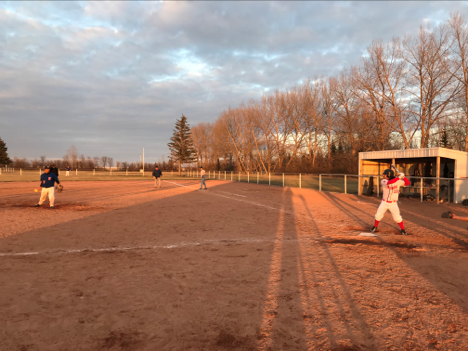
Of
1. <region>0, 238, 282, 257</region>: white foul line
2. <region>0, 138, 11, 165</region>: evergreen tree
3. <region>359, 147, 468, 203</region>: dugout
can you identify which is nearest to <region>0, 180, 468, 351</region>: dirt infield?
<region>0, 238, 282, 257</region>: white foul line

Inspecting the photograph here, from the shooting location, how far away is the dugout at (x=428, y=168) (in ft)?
47.7

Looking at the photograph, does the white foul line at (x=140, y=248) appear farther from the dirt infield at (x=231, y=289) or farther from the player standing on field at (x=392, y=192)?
the player standing on field at (x=392, y=192)

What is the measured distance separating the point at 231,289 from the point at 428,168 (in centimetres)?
2109

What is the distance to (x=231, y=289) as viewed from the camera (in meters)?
4.20

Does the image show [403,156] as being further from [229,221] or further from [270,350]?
[270,350]

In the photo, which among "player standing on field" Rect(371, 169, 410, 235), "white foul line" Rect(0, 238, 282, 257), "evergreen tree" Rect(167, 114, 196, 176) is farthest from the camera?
"evergreen tree" Rect(167, 114, 196, 176)

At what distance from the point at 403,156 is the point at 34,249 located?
17788 millimetres

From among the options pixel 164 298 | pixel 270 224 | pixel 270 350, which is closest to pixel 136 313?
pixel 164 298

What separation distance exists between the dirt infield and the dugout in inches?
313

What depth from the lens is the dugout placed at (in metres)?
14.5

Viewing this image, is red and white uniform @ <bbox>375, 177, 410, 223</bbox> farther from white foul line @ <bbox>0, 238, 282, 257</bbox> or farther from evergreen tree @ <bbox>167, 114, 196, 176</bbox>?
evergreen tree @ <bbox>167, 114, 196, 176</bbox>

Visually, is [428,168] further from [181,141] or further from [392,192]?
[181,141]

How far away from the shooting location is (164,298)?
3.87 m

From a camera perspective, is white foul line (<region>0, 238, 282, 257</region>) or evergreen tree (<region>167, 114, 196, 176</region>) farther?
evergreen tree (<region>167, 114, 196, 176</region>)
